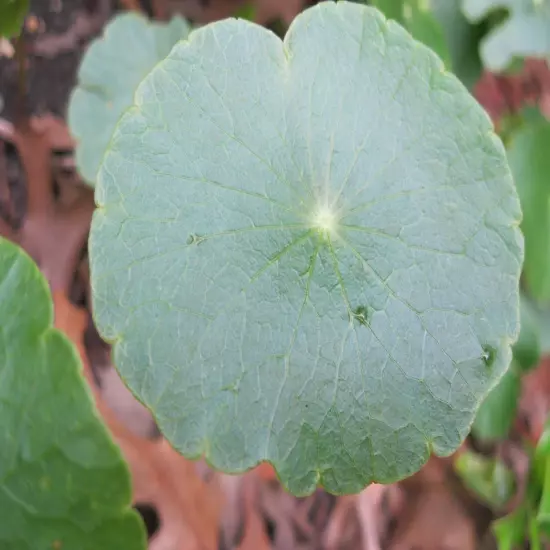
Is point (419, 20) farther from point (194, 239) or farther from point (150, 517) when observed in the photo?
point (150, 517)

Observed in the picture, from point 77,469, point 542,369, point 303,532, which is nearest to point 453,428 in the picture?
point 77,469

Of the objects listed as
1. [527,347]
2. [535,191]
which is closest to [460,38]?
[535,191]

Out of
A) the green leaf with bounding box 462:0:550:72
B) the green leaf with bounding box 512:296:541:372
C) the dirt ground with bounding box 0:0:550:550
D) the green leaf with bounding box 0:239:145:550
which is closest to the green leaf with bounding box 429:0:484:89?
the green leaf with bounding box 462:0:550:72

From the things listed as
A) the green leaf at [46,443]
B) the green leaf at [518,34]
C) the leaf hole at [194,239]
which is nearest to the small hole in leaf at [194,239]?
the leaf hole at [194,239]

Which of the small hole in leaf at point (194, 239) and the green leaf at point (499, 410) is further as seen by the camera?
the green leaf at point (499, 410)

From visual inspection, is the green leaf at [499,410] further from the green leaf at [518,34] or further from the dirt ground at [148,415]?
the green leaf at [518,34]

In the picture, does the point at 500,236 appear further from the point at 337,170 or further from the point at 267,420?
the point at 267,420
